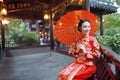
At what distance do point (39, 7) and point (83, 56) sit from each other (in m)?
11.1

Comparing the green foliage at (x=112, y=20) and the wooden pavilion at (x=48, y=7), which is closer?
the wooden pavilion at (x=48, y=7)

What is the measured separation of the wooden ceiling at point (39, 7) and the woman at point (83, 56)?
723 centimetres

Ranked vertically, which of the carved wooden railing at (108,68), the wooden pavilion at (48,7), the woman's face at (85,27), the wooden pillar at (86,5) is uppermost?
the wooden pavilion at (48,7)

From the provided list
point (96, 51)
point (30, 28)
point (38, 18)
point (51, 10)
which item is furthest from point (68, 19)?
point (30, 28)

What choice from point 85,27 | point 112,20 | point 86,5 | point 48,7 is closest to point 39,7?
point 48,7

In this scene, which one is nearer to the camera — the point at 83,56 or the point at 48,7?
the point at 83,56

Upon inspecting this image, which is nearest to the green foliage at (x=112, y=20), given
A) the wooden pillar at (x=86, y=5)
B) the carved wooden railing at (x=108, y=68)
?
the wooden pillar at (x=86, y=5)

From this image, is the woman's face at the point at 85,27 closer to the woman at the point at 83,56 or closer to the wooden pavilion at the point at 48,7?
the woman at the point at 83,56

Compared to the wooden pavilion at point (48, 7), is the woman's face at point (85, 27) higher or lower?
lower

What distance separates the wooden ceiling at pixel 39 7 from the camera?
38.0 ft

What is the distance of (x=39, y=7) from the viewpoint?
43.8 ft

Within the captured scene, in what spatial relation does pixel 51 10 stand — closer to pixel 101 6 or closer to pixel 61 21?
pixel 101 6

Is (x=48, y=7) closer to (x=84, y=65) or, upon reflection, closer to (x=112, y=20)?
(x=112, y=20)

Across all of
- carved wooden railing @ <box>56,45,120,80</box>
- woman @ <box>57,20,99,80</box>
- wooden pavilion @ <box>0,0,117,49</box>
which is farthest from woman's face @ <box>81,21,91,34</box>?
wooden pavilion @ <box>0,0,117,49</box>
